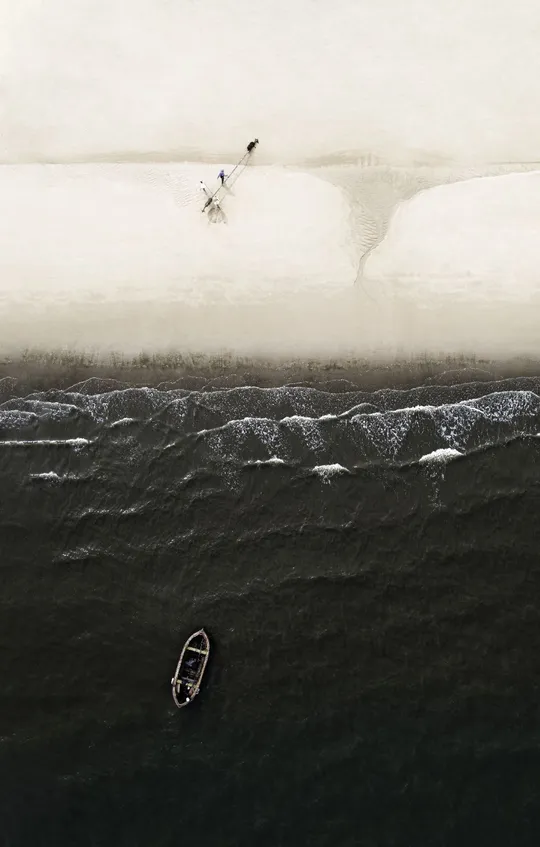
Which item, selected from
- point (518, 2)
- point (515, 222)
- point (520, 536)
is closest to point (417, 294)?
point (515, 222)

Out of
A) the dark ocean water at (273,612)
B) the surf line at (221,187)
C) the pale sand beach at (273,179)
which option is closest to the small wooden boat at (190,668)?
the dark ocean water at (273,612)

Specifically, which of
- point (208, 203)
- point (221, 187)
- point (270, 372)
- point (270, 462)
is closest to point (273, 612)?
point (270, 462)

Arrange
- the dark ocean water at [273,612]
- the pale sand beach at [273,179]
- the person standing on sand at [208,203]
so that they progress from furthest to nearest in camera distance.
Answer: the person standing on sand at [208,203], the pale sand beach at [273,179], the dark ocean water at [273,612]


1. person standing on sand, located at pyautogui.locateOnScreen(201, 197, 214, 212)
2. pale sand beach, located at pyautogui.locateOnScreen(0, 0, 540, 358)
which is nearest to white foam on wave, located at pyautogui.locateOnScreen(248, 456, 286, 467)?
pale sand beach, located at pyautogui.locateOnScreen(0, 0, 540, 358)

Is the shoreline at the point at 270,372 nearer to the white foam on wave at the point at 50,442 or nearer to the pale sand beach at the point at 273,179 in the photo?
the pale sand beach at the point at 273,179

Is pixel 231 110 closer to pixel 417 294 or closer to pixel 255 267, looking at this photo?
pixel 255 267

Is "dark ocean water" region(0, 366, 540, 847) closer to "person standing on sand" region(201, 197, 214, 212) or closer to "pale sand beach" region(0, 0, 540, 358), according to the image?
"pale sand beach" region(0, 0, 540, 358)

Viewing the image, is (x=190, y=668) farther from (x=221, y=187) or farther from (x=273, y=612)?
(x=221, y=187)
